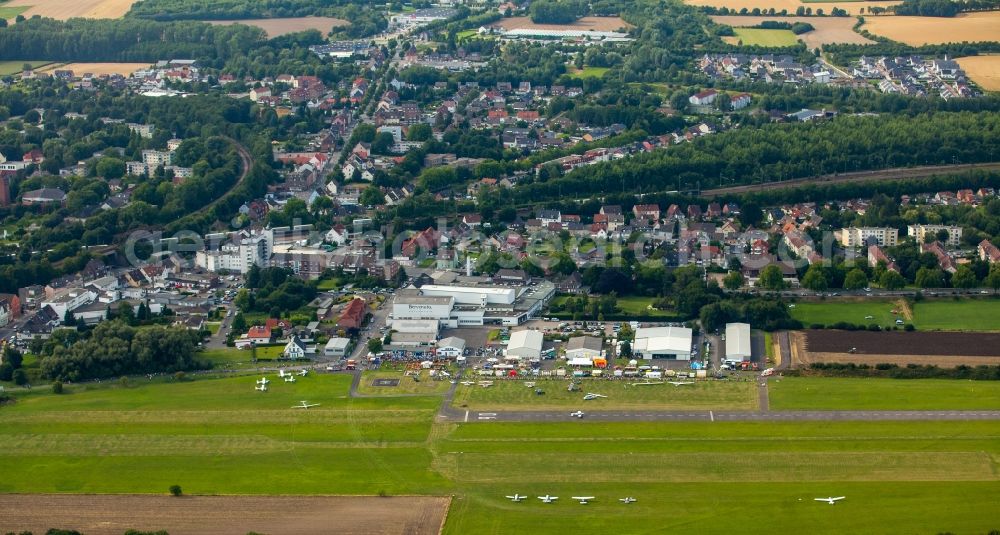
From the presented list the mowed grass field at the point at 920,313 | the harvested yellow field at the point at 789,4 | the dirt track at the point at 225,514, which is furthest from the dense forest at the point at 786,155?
the harvested yellow field at the point at 789,4

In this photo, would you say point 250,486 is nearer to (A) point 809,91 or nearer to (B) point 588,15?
(A) point 809,91

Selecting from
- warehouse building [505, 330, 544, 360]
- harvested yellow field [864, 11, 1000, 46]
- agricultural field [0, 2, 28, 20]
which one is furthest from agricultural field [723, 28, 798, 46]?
warehouse building [505, 330, 544, 360]

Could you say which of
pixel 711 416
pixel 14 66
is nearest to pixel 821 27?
pixel 14 66

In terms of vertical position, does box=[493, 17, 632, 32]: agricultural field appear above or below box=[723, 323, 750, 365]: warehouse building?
above

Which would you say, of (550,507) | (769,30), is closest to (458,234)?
(550,507)

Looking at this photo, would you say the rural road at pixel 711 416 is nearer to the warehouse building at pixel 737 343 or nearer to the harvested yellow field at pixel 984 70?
the warehouse building at pixel 737 343

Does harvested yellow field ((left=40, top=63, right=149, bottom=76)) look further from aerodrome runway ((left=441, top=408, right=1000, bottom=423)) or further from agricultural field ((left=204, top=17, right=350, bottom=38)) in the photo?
aerodrome runway ((left=441, top=408, right=1000, bottom=423))
